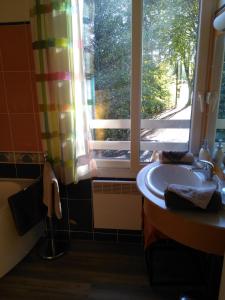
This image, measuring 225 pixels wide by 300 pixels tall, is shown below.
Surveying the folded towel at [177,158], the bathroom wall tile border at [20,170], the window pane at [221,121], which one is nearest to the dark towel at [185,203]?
the folded towel at [177,158]

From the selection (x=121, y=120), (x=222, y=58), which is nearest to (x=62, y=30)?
(x=121, y=120)

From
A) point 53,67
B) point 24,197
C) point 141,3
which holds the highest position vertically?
point 141,3

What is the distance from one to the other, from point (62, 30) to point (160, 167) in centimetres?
117

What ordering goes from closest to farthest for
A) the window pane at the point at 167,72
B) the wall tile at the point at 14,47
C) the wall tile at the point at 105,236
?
the window pane at the point at 167,72
the wall tile at the point at 14,47
the wall tile at the point at 105,236

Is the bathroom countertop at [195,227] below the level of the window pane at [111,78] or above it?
below

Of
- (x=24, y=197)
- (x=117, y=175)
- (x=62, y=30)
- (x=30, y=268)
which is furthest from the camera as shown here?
(x=117, y=175)

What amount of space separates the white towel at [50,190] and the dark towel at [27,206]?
8 cm

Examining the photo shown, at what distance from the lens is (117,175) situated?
2129 millimetres

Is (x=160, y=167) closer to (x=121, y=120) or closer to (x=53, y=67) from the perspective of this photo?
(x=121, y=120)

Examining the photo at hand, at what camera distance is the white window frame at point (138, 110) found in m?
1.69

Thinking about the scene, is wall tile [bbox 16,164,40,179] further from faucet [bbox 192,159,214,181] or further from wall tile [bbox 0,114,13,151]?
faucet [bbox 192,159,214,181]

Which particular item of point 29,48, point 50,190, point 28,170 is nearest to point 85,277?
point 50,190

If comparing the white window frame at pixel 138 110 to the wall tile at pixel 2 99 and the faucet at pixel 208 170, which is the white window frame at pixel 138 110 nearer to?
the faucet at pixel 208 170

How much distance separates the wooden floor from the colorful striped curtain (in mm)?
703
